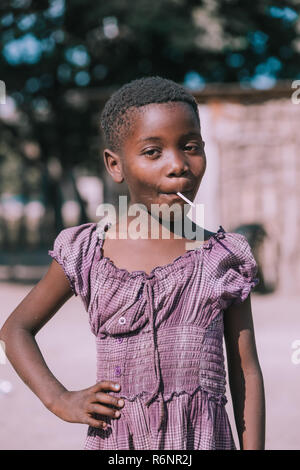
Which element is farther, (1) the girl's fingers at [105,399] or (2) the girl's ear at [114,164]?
(2) the girl's ear at [114,164]

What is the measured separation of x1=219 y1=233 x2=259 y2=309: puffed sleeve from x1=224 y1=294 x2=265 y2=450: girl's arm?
37mm

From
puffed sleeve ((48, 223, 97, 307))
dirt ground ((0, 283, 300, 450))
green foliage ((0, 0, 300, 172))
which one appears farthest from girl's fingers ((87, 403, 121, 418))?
green foliage ((0, 0, 300, 172))

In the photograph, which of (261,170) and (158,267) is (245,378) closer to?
(158,267)

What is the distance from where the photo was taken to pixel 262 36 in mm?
13328

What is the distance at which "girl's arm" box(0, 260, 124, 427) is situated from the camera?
1422 millimetres

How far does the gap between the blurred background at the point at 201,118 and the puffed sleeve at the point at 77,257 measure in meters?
2.86

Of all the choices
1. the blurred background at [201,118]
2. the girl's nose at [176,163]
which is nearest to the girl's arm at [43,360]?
the girl's nose at [176,163]

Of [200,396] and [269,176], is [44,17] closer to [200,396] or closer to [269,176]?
[269,176]

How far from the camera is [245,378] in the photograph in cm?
159

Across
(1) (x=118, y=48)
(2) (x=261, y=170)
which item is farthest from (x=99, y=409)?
(1) (x=118, y=48)

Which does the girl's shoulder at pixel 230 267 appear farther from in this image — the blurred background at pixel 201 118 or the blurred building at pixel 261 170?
the blurred building at pixel 261 170

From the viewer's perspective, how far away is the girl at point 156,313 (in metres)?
1.50

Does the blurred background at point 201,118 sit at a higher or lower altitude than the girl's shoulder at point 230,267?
higher
